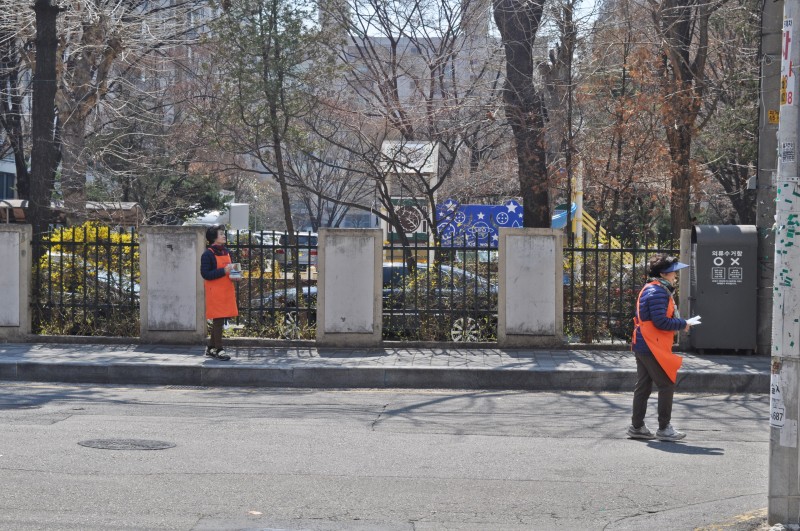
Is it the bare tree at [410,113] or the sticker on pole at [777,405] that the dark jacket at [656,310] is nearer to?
the sticker on pole at [777,405]

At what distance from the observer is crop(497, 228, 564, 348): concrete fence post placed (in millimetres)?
13266

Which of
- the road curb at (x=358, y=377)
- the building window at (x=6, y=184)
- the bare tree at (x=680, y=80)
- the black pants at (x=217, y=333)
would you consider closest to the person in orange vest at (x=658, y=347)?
the road curb at (x=358, y=377)

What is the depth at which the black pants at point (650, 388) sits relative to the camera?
8305mm

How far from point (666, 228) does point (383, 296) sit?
21.0 metres

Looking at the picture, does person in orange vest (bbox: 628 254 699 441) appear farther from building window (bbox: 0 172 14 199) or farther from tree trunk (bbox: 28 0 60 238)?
building window (bbox: 0 172 14 199)

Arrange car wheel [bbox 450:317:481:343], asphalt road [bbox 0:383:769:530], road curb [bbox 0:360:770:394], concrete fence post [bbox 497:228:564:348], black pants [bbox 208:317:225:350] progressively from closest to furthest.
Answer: asphalt road [bbox 0:383:769:530]
road curb [bbox 0:360:770:394]
black pants [bbox 208:317:225:350]
concrete fence post [bbox 497:228:564:348]
car wheel [bbox 450:317:481:343]

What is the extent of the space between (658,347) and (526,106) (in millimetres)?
10097

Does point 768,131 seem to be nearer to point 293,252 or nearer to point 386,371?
point 386,371

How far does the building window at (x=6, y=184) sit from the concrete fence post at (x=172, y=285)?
37637 mm

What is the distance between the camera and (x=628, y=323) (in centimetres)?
1379

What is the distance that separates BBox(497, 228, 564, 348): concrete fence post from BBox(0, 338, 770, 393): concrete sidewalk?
29.5 inches

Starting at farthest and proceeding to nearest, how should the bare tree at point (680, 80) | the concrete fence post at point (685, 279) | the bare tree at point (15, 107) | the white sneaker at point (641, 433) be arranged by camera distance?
the bare tree at point (15, 107), the bare tree at point (680, 80), the concrete fence post at point (685, 279), the white sneaker at point (641, 433)

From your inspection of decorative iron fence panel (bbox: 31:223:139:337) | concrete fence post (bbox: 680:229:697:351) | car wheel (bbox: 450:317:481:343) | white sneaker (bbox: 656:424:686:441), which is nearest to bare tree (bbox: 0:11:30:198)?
decorative iron fence panel (bbox: 31:223:139:337)

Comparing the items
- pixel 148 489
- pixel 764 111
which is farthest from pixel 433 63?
pixel 148 489
